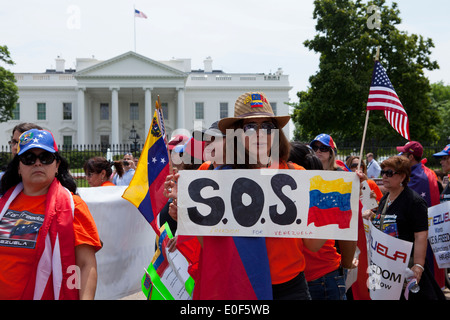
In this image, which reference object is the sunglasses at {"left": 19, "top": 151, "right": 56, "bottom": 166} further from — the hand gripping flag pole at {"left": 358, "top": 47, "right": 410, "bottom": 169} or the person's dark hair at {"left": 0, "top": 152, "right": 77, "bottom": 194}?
the hand gripping flag pole at {"left": 358, "top": 47, "right": 410, "bottom": 169}

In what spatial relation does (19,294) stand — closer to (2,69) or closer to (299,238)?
(299,238)

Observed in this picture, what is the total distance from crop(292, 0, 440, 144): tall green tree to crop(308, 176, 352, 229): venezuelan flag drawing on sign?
88.4 ft

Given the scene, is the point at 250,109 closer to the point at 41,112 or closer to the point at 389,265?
the point at 389,265

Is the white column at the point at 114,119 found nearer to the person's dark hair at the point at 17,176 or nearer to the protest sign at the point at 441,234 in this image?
the protest sign at the point at 441,234

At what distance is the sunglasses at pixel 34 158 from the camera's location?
2750mm

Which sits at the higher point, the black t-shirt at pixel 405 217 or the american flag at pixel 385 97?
the american flag at pixel 385 97

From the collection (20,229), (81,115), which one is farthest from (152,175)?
(81,115)

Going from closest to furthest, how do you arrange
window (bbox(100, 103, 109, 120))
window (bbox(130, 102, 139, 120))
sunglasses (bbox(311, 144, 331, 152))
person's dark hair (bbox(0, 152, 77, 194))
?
1. person's dark hair (bbox(0, 152, 77, 194))
2. sunglasses (bbox(311, 144, 331, 152))
3. window (bbox(130, 102, 139, 120))
4. window (bbox(100, 103, 109, 120))

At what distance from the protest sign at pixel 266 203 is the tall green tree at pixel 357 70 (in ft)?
88.6

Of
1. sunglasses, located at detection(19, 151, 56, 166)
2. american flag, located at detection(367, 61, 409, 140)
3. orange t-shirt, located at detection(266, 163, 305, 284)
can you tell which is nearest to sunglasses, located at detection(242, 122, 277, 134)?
orange t-shirt, located at detection(266, 163, 305, 284)

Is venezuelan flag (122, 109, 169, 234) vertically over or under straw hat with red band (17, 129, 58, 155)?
under

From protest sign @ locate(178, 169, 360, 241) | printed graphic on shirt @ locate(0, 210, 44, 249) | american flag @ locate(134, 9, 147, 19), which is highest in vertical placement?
american flag @ locate(134, 9, 147, 19)

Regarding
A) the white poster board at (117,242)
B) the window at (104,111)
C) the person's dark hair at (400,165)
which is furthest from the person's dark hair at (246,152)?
the window at (104,111)

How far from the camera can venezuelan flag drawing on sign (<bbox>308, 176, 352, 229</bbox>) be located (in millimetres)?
2533
